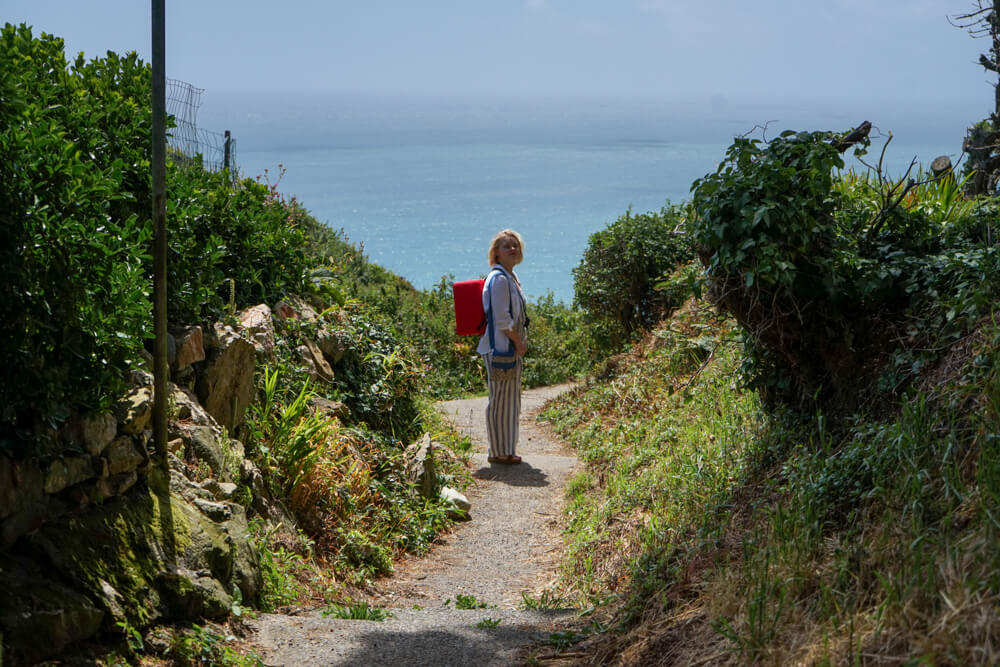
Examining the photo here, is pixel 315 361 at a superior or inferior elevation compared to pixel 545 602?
superior

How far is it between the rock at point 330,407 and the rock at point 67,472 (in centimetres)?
285

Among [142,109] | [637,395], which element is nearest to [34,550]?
[142,109]

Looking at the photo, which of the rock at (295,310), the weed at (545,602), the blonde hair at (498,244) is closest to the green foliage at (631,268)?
the blonde hair at (498,244)

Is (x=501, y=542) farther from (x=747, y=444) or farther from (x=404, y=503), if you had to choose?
(x=747, y=444)

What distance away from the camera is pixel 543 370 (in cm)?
1542

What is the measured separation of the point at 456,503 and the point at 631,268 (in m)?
6.46

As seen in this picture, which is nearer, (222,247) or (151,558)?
(151,558)

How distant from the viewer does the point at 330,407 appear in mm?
7031

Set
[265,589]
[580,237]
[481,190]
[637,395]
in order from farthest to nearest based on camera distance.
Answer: [481,190]
[580,237]
[637,395]
[265,589]

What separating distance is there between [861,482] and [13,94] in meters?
4.10

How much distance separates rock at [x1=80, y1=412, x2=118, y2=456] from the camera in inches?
150

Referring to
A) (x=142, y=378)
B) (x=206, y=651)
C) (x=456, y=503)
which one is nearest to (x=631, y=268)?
(x=456, y=503)

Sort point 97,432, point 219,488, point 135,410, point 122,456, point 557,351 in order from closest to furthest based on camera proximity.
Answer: point 97,432, point 122,456, point 135,410, point 219,488, point 557,351

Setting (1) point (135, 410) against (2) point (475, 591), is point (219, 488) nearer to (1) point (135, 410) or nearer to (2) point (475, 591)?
(1) point (135, 410)
